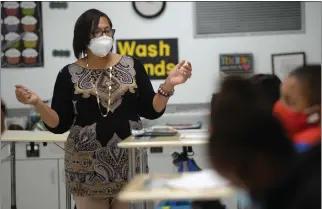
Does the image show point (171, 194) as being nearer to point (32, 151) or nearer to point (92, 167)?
point (92, 167)

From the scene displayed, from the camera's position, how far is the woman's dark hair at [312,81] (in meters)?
1.09

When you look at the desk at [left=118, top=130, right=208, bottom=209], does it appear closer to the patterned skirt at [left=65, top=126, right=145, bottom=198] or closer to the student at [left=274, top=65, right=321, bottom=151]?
the patterned skirt at [left=65, top=126, right=145, bottom=198]

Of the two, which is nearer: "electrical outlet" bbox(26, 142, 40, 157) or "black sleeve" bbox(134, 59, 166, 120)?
"black sleeve" bbox(134, 59, 166, 120)

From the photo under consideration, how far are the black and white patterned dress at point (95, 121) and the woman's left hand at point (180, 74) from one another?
0.41ft

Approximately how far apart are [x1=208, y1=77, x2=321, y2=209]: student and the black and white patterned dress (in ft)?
3.47

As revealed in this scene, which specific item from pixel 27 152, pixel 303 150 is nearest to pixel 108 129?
pixel 303 150

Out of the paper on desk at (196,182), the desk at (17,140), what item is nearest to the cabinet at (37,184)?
the desk at (17,140)

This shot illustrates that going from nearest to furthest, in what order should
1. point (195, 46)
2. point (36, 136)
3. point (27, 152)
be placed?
point (36, 136)
point (27, 152)
point (195, 46)

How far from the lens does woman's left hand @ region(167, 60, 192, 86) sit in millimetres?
1855

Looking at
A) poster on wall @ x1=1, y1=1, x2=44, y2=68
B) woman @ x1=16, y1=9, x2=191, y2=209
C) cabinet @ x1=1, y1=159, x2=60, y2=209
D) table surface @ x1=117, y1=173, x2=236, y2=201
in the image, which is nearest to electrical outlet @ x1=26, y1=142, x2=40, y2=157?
cabinet @ x1=1, y1=159, x2=60, y2=209

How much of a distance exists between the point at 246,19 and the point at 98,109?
253 cm

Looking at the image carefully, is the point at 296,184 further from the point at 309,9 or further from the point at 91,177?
the point at 309,9

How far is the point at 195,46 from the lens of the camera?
13.5 feet

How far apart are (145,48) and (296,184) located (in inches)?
132
